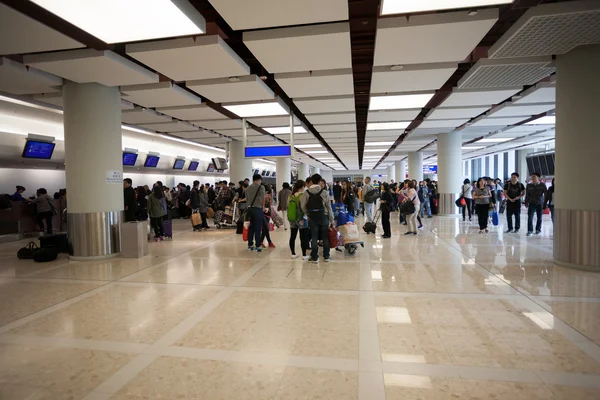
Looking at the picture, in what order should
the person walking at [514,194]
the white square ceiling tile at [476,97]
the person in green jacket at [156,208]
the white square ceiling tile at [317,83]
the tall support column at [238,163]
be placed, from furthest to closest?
the tall support column at [238,163] → the person in green jacket at [156,208] → the person walking at [514,194] → the white square ceiling tile at [476,97] → the white square ceiling tile at [317,83]

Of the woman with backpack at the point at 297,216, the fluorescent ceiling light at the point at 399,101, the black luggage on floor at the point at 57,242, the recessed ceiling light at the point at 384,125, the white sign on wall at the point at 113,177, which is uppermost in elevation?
the recessed ceiling light at the point at 384,125

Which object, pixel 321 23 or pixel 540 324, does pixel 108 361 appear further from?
pixel 321 23

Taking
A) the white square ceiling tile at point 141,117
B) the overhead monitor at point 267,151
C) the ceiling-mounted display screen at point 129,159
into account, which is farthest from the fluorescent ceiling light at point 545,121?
the ceiling-mounted display screen at point 129,159

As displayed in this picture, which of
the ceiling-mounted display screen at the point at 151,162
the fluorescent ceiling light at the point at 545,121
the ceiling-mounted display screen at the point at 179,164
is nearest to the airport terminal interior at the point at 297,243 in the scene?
the fluorescent ceiling light at the point at 545,121

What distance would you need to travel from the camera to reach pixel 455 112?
38.7 feet

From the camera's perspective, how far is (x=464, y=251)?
838 cm

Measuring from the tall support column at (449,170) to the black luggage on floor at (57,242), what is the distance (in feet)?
52.0

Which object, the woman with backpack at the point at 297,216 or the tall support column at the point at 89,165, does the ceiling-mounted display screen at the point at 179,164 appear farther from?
the woman with backpack at the point at 297,216

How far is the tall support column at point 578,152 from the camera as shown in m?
6.13

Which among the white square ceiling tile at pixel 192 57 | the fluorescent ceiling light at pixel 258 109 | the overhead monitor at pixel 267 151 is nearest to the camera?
the white square ceiling tile at pixel 192 57

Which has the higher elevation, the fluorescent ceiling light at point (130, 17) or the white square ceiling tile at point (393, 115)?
the white square ceiling tile at point (393, 115)

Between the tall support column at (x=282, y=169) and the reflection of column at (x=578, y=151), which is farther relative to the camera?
the tall support column at (x=282, y=169)

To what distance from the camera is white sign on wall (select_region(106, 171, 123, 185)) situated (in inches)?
322

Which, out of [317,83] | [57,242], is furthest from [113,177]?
[317,83]
